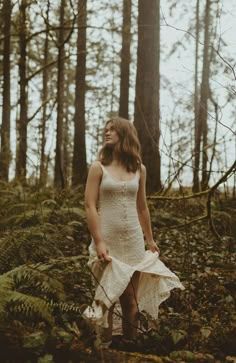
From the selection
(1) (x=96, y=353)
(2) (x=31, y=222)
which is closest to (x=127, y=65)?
(2) (x=31, y=222)

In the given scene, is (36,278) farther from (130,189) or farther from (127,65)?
(127,65)

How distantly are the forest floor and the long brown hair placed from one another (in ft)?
2.65

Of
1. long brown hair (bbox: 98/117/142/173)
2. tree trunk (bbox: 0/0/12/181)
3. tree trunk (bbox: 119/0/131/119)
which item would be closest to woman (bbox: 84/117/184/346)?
long brown hair (bbox: 98/117/142/173)

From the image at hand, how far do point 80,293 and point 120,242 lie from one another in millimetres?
1437

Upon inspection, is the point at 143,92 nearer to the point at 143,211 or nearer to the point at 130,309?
the point at 143,211

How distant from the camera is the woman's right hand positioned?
400 centimetres

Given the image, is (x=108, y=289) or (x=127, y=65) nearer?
(x=108, y=289)

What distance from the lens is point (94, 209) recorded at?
4109 mm

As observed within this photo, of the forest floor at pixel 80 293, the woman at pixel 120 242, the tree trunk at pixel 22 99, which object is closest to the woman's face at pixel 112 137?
the woman at pixel 120 242

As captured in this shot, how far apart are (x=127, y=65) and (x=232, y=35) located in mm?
12180

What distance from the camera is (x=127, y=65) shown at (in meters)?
17.5

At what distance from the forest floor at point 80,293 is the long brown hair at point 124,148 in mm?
807

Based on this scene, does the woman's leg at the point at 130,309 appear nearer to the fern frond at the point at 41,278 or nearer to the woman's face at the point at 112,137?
the fern frond at the point at 41,278

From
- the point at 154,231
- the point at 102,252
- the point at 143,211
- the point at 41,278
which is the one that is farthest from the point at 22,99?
the point at 102,252
